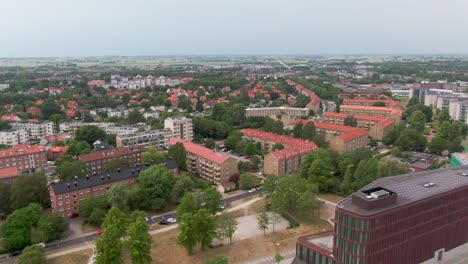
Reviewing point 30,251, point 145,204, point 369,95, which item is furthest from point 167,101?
point 30,251

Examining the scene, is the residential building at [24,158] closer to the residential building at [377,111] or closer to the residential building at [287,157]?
the residential building at [287,157]

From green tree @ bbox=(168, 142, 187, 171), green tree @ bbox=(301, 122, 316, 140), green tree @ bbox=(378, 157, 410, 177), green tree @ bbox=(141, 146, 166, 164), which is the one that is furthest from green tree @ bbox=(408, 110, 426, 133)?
green tree @ bbox=(141, 146, 166, 164)

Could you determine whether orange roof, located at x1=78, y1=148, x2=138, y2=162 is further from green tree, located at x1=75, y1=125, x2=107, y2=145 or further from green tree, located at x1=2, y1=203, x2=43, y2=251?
green tree, located at x1=2, y1=203, x2=43, y2=251

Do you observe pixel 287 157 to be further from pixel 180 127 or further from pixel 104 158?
pixel 104 158

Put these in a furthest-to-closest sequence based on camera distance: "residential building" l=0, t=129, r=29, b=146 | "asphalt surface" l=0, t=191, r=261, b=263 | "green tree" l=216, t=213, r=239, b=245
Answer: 1. "residential building" l=0, t=129, r=29, b=146
2. "green tree" l=216, t=213, r=239, b=245
3. "asphalt surface" l=0, t=191, r=261, b=263

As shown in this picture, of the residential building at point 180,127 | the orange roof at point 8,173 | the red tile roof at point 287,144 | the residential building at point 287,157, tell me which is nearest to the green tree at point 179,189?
the residential building at point 287,157

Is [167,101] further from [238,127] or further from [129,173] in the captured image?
[129,173]
